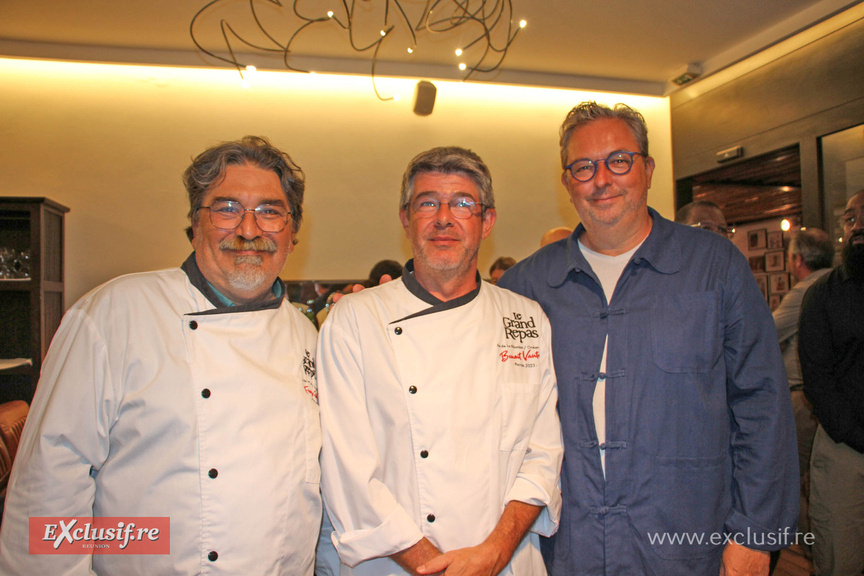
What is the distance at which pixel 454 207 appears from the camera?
1.63 metres

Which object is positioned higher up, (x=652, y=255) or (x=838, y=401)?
(x=652, y=255)

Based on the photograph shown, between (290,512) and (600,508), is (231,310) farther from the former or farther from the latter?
(600,508)

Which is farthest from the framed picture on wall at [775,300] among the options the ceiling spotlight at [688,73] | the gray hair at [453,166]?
the gray hair at [453,166]

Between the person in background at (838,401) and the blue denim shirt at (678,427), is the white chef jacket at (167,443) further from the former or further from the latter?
the person in background at (838,401)

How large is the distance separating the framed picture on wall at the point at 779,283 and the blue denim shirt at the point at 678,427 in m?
3.23

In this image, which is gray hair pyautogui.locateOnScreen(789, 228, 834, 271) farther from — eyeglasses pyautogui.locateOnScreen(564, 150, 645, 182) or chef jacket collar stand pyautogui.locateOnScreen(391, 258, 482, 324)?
chef jacket collar stand pyautogui.locateOnScreen(391, 258, 482, 324)

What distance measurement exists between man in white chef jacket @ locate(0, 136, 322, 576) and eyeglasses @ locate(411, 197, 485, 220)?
17.8 inches

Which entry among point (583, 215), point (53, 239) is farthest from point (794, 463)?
point (53, 239)

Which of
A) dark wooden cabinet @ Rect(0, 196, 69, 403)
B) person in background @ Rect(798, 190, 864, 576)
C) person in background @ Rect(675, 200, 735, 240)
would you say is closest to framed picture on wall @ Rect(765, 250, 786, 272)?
person in background @ Rect(798, 190, 864, 576)

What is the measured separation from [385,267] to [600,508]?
2.31 metres

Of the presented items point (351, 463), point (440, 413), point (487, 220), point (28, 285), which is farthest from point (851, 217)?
point (28, 285)

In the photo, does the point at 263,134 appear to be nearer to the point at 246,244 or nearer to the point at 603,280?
the point at 246,244

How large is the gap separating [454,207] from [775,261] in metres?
3.87

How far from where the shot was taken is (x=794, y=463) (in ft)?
5.02
